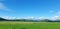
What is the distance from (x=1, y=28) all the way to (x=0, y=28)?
0.13 meters

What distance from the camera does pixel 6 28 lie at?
47.6 feet

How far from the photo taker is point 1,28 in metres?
14.8

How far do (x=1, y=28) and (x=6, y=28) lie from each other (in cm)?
71

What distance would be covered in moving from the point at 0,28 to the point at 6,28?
789mm

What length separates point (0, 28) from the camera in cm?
1473
